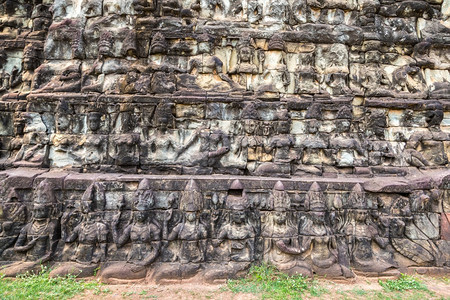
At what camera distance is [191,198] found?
17.0 feet

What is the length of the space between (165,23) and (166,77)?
143 centimetres

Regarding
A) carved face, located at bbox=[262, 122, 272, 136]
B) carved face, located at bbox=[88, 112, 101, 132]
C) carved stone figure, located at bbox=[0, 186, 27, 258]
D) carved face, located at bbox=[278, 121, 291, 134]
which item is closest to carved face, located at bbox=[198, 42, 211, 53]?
carved face, located at bbox=[262, 122, 272, 136]

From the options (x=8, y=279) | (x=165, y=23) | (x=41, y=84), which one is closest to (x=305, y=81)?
(x=165, y=23)

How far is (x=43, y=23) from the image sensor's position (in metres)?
7.45

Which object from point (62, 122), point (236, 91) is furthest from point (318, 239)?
point (62, 122)

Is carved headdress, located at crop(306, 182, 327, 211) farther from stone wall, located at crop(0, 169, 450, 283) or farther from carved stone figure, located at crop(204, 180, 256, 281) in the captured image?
carved stone figure, located at crop(204, 180, 256, 281)

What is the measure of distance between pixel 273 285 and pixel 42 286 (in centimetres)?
414

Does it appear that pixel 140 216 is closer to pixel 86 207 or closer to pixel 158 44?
pixel 86 207

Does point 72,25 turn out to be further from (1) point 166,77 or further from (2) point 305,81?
(2) point 305,81

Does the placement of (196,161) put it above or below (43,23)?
below

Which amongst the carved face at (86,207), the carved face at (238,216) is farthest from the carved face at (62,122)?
the carved face at (238,216)

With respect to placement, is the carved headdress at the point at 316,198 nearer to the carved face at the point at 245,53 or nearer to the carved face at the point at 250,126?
the carved face at the point at 250,126

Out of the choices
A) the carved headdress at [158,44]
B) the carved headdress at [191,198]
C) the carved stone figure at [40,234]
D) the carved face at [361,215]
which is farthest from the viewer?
the carved headdress at [158,44]

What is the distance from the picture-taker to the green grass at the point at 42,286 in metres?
4.25
